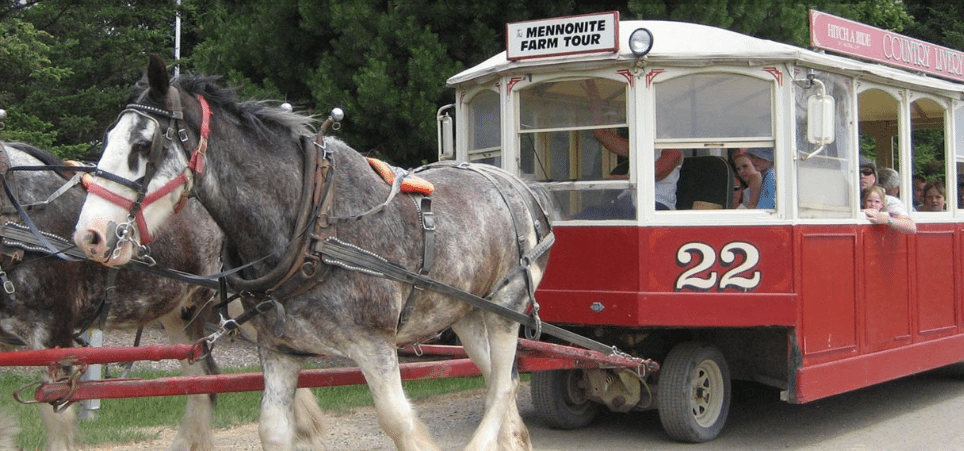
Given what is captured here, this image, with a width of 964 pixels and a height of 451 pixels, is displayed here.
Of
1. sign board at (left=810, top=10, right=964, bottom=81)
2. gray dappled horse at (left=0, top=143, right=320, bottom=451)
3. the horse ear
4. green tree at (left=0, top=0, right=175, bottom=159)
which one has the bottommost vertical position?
gray dappled horse at (left=0, top=143, right=320, bottom=451)

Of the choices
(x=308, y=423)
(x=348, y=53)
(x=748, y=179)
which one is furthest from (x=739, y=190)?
(x=348, y=53)

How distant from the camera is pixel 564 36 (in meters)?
6.66

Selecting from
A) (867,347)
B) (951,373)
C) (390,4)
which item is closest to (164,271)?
(867,347)

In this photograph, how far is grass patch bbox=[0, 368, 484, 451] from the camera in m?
7.19

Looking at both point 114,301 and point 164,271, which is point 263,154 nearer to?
point 164,271

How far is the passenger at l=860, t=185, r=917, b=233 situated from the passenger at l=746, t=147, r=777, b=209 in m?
1.14

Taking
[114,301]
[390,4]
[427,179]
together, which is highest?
[390,4]

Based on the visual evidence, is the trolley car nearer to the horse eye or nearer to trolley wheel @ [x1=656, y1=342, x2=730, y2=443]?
trolley wheel @ [x1=656, y1=342, x2=730, y2=443]

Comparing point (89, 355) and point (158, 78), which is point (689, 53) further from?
point (89, 355)

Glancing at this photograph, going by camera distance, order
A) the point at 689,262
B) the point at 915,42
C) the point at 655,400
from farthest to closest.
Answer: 1. the point at 915,42
2. the point at 655,400
3. the point at 689,262

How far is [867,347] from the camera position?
23.9 ft

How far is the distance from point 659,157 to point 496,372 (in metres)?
1.91

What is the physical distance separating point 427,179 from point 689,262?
6.57 ft

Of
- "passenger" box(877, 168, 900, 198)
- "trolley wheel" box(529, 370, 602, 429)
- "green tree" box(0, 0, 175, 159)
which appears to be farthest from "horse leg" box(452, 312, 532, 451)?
"green tree" box(0, 0, 175, 159)
